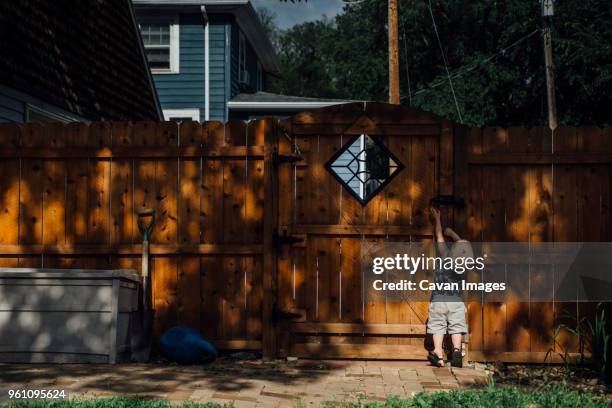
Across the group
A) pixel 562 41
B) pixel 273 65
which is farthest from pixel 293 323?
pixel 273 65

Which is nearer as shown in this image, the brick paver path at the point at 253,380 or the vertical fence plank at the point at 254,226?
the brick paver path at the point at 253,380

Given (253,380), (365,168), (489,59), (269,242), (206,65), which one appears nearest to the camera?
(253,380)

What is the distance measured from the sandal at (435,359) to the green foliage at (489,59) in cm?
1745

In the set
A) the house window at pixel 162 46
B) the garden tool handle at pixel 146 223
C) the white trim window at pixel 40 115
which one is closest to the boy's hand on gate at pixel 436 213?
the garden tool handle at pixel 146 223

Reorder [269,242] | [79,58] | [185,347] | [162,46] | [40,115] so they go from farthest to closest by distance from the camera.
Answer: [162,46], [79,58], [40,115], [269,242], [185,347]

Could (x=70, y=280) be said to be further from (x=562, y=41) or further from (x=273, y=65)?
(x=273, y=65)

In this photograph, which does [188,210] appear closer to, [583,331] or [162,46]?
[583,331]

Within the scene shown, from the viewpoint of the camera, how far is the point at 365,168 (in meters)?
8.45

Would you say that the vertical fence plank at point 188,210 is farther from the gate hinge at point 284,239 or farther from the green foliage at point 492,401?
the green foliage at point 492,401

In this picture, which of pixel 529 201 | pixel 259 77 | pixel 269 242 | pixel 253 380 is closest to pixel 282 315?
pixel 269 242

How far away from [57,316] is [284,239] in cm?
226

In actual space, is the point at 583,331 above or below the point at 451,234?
below

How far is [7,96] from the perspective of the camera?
33.0 feet

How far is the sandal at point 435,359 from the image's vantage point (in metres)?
7.99
